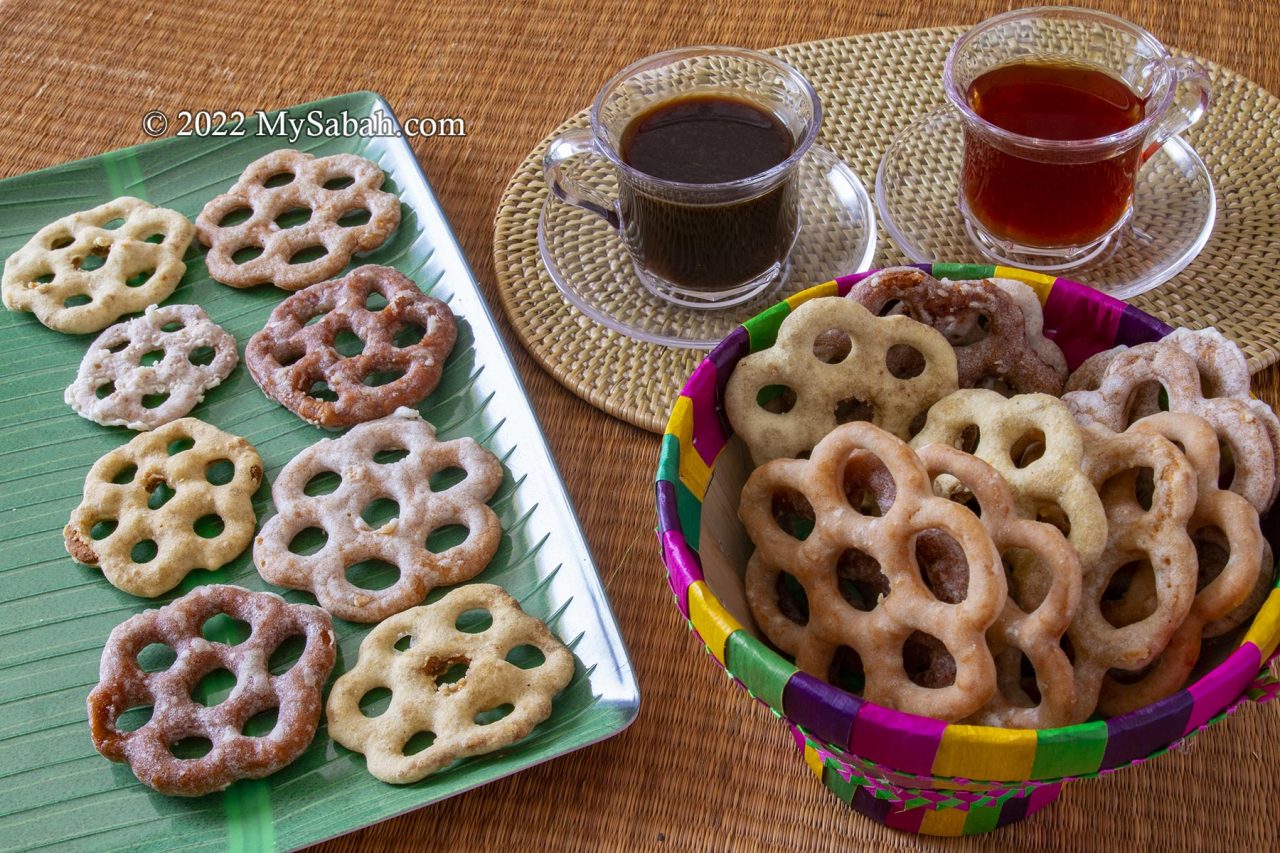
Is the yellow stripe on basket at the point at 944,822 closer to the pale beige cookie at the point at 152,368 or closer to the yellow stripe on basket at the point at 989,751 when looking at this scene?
the yellow stripe on basket at the point at 989,751

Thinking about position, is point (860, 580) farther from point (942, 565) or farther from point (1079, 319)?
point (1079, 319)

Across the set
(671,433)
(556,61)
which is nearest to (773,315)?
(671,433)

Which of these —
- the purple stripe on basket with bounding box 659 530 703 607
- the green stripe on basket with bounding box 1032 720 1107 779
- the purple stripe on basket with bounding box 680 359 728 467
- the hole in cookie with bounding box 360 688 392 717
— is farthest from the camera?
the hole in cookie with bounding box 360 688 392 717

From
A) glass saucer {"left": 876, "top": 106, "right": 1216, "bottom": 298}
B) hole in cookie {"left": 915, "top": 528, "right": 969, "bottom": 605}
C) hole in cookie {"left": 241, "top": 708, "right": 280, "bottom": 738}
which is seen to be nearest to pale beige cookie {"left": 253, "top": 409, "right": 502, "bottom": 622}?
hole in cookie {"left": 241, "top": 708, "right": 280, "bottom": 738}

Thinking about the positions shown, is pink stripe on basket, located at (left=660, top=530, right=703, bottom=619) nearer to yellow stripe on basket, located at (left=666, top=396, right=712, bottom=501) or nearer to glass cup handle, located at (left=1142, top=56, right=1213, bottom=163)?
yellow stripe on basket, located at (left=666, top=396, right=712, bottom=501)

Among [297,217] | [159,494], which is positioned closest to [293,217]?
[297,217]

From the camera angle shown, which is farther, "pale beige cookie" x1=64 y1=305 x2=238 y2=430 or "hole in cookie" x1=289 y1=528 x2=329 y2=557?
"pale beige cookie" x1=64 y1=305 x2=238 y2=430

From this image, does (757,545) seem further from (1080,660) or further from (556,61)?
(556,61)
